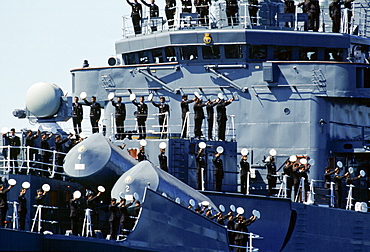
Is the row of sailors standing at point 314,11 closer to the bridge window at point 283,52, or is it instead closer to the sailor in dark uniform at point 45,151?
the bridge window at point 283,52

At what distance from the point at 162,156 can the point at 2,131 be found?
4.25 m

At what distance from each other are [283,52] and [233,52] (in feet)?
4.92

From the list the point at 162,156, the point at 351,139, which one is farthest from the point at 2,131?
the point at 351,139

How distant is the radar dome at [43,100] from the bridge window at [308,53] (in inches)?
285

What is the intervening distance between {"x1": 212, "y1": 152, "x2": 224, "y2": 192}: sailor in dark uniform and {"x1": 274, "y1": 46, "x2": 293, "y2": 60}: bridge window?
16.3ft

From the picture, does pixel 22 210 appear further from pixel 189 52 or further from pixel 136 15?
pixel 136 15

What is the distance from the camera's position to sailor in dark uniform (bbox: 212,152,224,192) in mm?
26500

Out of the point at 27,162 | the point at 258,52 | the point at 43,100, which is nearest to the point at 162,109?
the point at 43,100

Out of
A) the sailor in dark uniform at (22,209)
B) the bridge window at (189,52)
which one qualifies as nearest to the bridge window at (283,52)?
the bridge window at (189,52)

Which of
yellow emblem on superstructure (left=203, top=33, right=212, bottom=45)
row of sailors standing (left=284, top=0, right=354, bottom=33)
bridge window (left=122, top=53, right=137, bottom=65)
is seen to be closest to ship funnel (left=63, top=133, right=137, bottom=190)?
yellow emblem on superstructure (left=203, top=33, right=212, bottom=45)

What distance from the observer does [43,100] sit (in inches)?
1141

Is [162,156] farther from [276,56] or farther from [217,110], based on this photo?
[276,56]

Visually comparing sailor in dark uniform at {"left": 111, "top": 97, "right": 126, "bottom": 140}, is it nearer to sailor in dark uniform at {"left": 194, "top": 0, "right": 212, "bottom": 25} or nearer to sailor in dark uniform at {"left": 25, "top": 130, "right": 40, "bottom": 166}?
sailor in dark uniform at {"left": 25, "top": 130, "right": 40, "bottom": 166}

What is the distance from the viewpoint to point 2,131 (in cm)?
2678
